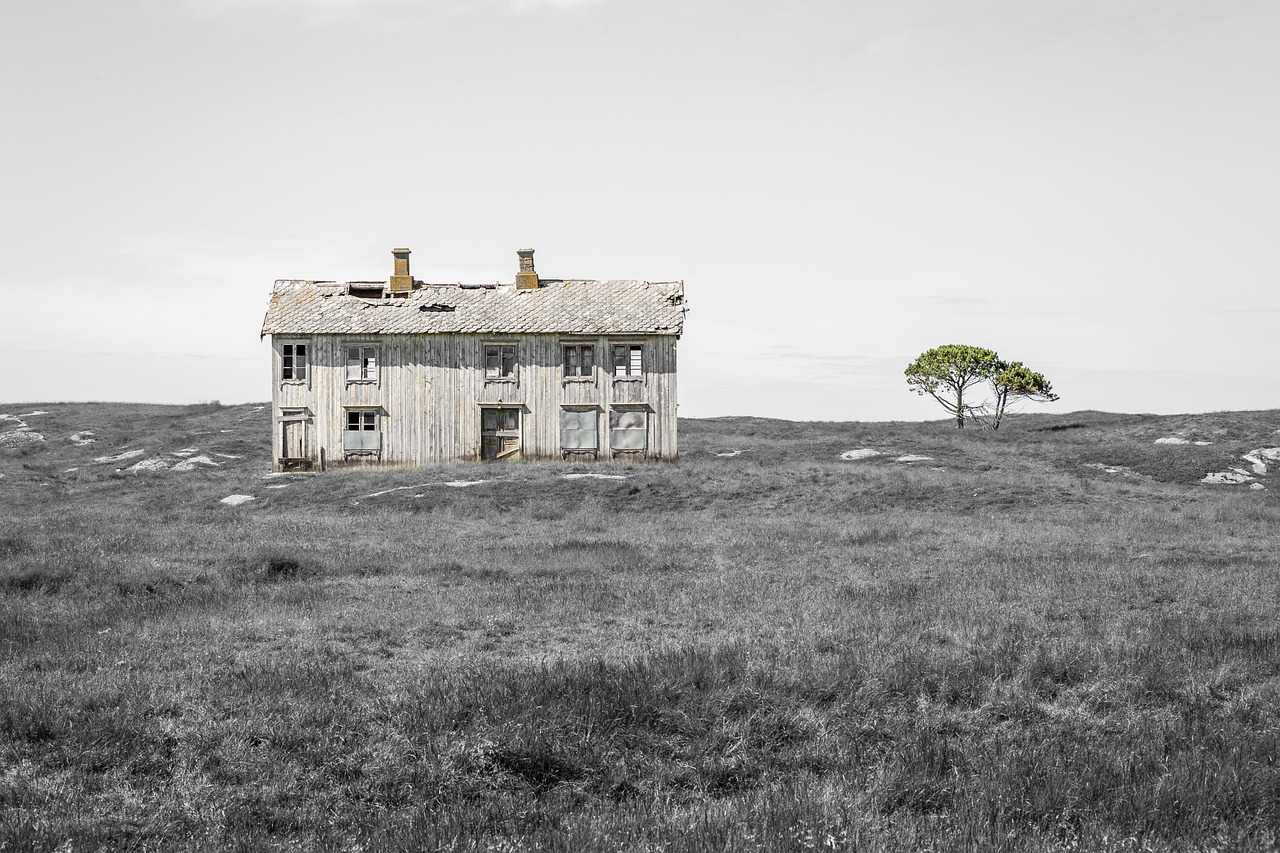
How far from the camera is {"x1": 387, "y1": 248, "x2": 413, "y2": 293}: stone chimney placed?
40.6 metres

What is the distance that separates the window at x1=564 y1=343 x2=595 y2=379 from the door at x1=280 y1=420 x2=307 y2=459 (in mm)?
10968

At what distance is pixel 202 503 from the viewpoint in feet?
97.9

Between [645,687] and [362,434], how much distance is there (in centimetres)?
3264

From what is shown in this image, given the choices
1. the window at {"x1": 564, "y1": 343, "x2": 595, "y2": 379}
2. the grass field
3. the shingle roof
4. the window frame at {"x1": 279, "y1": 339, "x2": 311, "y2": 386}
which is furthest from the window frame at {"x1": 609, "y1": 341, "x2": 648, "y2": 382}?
the grass field

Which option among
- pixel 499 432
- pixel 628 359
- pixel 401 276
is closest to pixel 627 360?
pixel 628 359

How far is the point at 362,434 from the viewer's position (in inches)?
1517

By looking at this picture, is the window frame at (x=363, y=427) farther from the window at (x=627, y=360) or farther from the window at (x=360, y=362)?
the window at (x=627, y=360)

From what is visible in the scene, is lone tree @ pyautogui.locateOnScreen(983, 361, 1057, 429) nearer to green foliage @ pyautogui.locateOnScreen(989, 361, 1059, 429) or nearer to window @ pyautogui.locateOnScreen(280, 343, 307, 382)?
green foliage @ pyautogui.locateOnScreen(989, 361, 1059, 429)

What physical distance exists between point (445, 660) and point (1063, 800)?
592 centimetres

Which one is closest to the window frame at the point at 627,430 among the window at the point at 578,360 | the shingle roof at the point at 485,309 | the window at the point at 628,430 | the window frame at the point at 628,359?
the window at the point at 628,430

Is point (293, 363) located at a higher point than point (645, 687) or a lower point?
higher

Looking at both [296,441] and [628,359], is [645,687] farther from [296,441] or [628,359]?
[296,441]

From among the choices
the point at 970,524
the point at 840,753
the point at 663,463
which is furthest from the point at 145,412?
the point at 840,753

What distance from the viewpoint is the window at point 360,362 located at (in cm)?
3853
